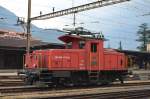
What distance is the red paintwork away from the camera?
24812 millimetres

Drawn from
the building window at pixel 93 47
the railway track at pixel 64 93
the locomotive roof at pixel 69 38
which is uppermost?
the locomotive roof at pixel 69 38

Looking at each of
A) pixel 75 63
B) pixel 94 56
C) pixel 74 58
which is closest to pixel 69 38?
pixel 74 58

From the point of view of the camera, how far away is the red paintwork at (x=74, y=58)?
2481 cm

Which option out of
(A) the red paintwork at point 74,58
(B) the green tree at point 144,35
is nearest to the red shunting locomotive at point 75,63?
(A) the red paintwork at point 74,58

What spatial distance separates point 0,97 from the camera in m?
17.7

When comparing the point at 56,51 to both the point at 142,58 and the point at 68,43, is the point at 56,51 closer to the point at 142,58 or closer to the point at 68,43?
the point at 68,43

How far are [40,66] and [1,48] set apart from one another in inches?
1296

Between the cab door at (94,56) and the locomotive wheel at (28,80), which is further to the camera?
the cab door at (94,56)

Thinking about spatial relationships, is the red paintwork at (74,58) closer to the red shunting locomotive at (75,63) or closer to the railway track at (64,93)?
the red shunting locomotive at (75,63)

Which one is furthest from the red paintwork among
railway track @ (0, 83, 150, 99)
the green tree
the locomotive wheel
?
the green tree

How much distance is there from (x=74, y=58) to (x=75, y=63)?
314 mm

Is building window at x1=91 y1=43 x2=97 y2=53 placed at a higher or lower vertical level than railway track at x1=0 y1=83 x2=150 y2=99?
higher

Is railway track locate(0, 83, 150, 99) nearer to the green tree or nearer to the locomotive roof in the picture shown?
the locomotive roof

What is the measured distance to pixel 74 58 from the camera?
25.8m
